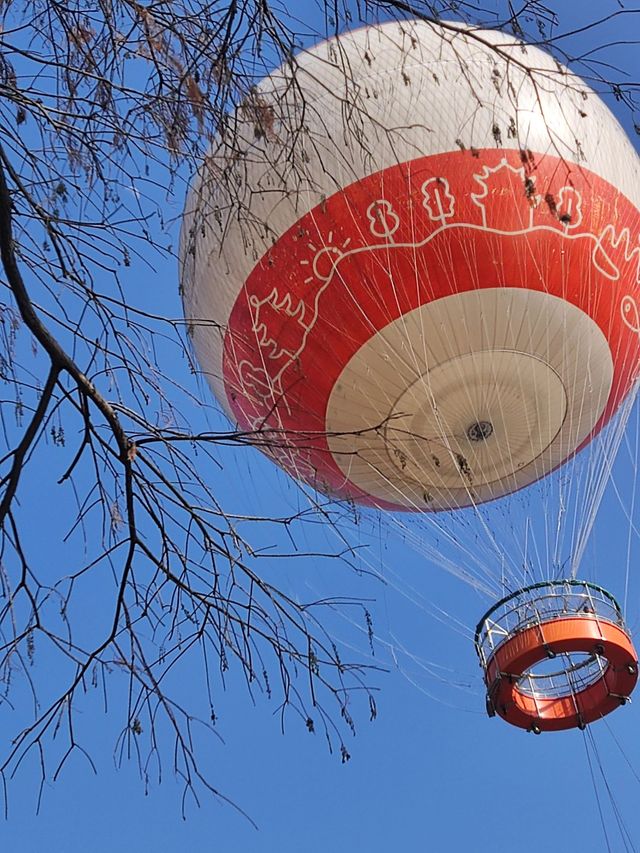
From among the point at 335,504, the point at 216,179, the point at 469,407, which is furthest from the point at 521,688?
the point at 216,179

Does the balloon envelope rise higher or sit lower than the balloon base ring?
higher

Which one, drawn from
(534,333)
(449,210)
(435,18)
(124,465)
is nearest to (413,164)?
(449,210)

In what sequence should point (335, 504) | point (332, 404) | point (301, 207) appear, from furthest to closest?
point (332, 404) → point (301, 207) → point (335, 504)

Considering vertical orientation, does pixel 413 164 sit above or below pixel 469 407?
above

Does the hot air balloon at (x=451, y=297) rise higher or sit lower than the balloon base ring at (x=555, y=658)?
higher

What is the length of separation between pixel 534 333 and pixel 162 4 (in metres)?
6.78

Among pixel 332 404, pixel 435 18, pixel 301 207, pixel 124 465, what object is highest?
pixel 301 207

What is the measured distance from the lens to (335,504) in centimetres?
408

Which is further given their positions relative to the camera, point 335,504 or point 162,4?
point 335,504

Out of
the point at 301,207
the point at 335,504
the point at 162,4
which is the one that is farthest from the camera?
the point at 301,207

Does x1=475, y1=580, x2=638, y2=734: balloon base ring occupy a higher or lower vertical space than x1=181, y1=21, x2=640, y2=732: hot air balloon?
lower

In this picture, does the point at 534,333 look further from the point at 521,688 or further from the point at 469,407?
the point at 521,688

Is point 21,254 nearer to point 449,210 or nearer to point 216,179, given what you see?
point 216,179

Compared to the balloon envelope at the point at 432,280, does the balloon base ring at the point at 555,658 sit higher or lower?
lower
